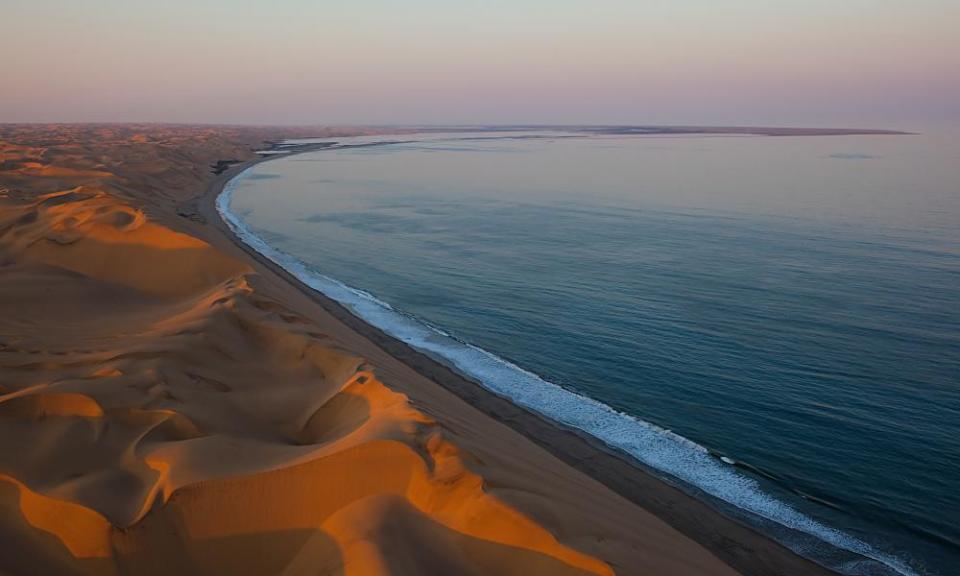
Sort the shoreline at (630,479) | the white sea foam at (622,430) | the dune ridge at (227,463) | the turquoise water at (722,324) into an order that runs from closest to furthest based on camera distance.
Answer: the dune ridge at (227,463) → the shoreline at (630,479) → the white sea foam at (622,430) → the turquoise water at (722,324)

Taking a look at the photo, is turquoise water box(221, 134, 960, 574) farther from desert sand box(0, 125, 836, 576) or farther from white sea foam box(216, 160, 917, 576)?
desert sand box(0, 125, 836, 576)

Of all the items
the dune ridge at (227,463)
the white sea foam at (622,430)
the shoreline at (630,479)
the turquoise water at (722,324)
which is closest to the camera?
the dune ridge at (227,463)

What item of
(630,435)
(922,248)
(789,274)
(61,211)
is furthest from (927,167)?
(61,211)

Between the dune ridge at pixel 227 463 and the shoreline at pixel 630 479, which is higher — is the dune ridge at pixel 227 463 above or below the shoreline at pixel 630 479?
above

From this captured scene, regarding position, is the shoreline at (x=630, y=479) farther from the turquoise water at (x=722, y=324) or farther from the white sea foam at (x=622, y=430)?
the turquoise water at (x=722, y=324)

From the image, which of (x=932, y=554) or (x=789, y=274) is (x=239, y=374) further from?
(x=789, y=274)

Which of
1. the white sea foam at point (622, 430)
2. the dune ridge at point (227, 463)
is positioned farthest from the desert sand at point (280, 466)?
the white sea foam at point (622, 430)

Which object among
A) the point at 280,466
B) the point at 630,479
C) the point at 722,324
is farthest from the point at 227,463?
the point at 722,324
